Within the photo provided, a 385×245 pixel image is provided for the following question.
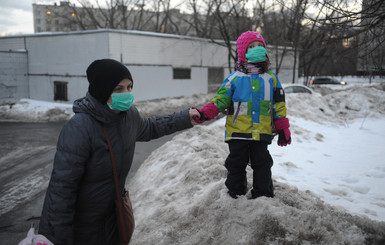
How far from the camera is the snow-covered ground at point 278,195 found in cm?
269

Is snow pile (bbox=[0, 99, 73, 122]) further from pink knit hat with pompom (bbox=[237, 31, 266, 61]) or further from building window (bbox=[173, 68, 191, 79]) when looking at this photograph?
pink knit hat with pompom (bbox=[237, 31, 266, 61])

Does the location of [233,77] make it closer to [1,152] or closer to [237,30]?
[1,152]

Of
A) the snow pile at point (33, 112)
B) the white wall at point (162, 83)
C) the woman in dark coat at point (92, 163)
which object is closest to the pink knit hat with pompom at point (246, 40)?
the woman in dark coat at point (92, 163)

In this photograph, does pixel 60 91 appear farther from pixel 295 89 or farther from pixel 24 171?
pixel 295 89

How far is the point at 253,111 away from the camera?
10.5 ft

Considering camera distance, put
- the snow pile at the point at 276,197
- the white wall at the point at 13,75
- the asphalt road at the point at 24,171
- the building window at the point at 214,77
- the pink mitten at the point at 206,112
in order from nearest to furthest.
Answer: the snow pile at the point at 276,197, the pink mitten at the point at 206,112, the asphalt road at the point at 24,171, the white wall at the point at 13,75, the building window at the point at 214,77

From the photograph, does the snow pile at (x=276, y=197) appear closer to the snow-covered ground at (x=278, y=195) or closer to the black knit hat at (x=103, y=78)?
the snow-covered ground at (x=278, y=195)

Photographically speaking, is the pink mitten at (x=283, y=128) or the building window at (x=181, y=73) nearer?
the pink mitten at (x=283, y=128)

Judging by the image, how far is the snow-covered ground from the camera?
106 inches

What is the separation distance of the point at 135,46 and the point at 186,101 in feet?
15.0

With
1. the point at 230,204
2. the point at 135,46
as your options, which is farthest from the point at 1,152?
the point at 135,46

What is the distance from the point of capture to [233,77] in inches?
131

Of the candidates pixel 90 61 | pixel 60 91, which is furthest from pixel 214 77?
pixel 60 91

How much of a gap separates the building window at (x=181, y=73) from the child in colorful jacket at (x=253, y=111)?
16.2m
